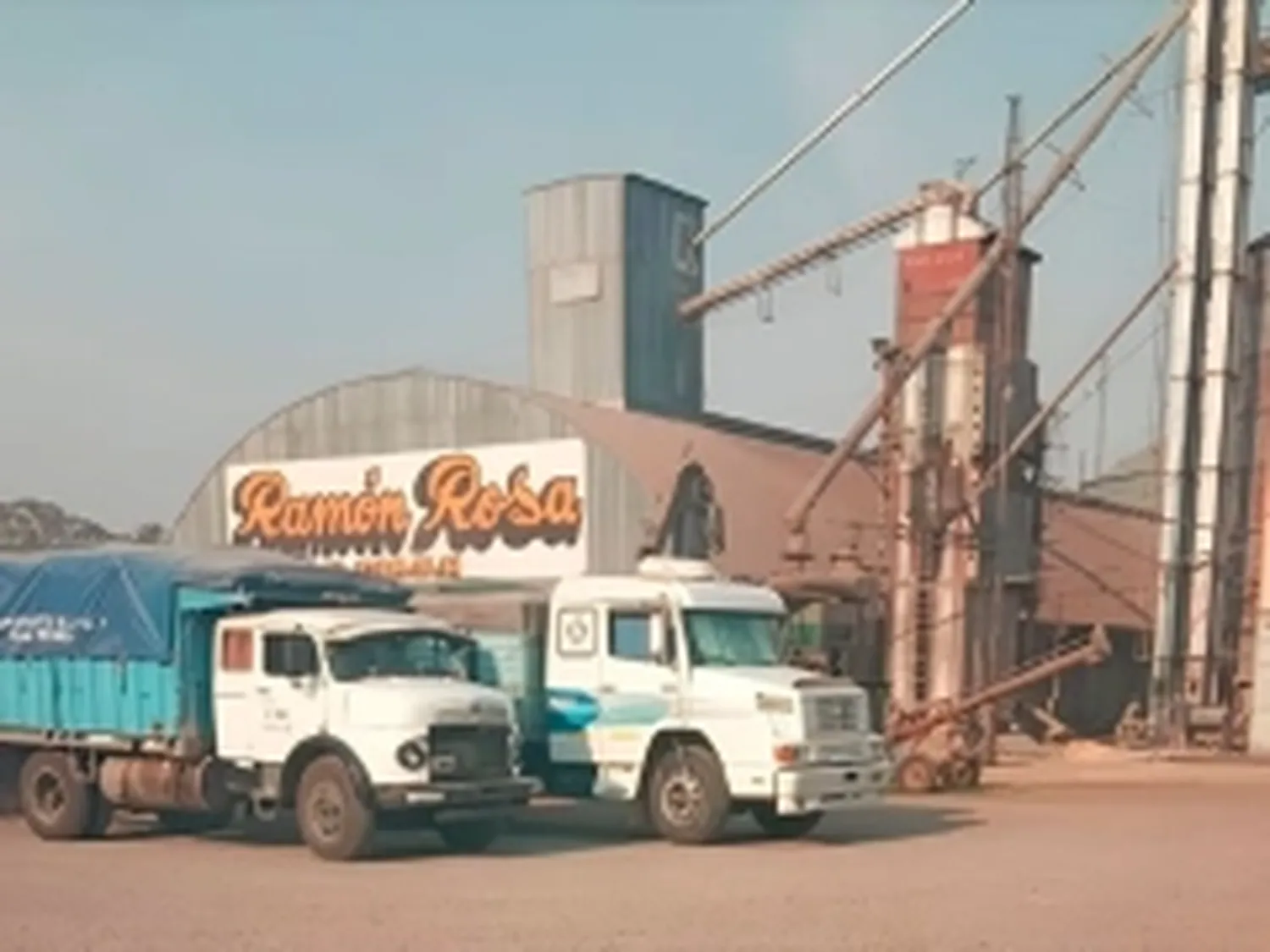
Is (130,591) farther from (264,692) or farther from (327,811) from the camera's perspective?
(327,811)

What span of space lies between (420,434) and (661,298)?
11.2 m

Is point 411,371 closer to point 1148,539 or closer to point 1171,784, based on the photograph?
point 1171,784

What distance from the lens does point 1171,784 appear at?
28469mm

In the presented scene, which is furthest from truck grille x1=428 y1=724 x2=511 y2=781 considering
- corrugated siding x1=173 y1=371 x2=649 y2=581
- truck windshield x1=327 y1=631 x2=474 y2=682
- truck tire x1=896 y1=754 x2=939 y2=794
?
corrugated siding x1=173 y1=371 x2=649 y2=581

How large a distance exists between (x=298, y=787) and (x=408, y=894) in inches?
147

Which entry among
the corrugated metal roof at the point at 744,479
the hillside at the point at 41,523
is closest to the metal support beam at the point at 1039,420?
the corrugated metal roof at the point at 744,479

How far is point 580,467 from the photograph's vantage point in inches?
1374

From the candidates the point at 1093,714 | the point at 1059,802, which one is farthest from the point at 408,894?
the point at 1093,714

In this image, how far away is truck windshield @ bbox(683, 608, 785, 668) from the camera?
61.5 ft

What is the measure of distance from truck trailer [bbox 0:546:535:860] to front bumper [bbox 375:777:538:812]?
0.02 meters

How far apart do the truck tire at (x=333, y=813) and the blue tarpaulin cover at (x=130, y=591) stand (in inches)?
96.2

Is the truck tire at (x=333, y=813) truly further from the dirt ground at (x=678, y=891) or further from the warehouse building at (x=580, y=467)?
the warehouse building at (x=580, y=467)

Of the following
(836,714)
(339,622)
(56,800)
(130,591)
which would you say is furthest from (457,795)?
(56,800)

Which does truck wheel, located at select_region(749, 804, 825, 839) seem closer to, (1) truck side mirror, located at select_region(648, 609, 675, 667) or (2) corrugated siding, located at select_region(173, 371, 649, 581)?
(1) truck side mirror, located at select_region(648, 609, 675, 667)
